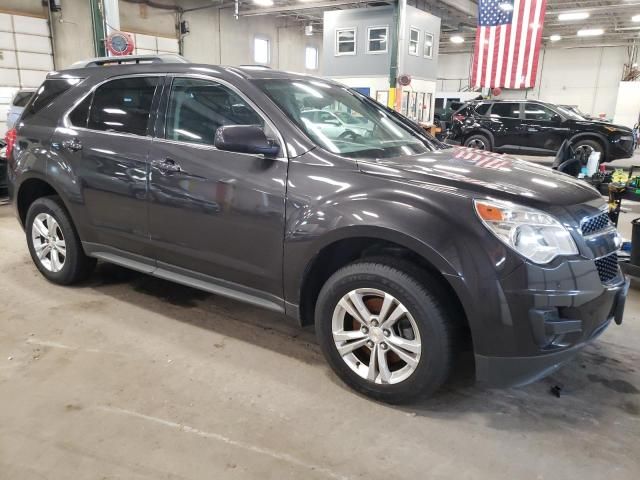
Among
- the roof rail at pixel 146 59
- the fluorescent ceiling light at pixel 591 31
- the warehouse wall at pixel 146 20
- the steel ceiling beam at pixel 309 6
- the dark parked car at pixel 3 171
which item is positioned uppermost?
the fluorescent ceiling light at pixel 591 31

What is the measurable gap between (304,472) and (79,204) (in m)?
2.48

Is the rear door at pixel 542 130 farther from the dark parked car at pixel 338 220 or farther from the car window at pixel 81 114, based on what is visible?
the car window at pixel 81 114

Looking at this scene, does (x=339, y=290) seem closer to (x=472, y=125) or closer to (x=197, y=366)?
(x=197, y=366)

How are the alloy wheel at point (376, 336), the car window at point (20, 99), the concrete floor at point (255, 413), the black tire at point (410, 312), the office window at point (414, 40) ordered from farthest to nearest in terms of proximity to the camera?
the office window at point (414, 40), the car window at point (20, 99), the alloy wheel at point (376, 336), the black tire at point (410, 312), the concrete floor at point (255, 413)

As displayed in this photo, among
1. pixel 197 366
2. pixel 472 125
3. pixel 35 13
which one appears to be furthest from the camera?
pixel 35 13

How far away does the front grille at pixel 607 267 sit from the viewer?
2240 mm

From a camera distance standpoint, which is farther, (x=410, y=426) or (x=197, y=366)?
(x=197, y=366)

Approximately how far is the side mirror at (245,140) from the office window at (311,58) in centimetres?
2547

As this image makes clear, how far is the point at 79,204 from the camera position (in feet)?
11.4

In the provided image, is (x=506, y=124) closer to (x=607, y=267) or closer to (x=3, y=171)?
(x=3, y=171)

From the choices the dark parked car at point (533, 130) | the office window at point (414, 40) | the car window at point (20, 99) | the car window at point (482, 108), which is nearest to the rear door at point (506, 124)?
the dark parked car at point (533, 130)

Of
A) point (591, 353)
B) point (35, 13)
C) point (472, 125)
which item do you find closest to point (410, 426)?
point (591, 353)

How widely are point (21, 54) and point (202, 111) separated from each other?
13891mm

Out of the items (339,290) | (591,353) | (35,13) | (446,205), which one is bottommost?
(591,353)
